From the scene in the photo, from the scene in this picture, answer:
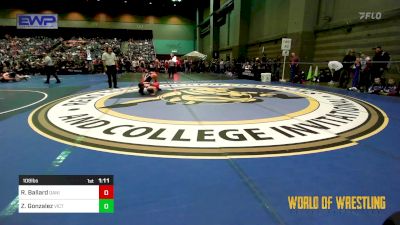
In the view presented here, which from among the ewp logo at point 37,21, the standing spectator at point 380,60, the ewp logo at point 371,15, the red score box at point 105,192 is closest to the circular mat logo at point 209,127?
the red score box at point 105,192

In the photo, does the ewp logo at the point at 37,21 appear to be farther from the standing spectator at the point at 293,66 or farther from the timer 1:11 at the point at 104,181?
the timer 1:11 at the point at 104,181

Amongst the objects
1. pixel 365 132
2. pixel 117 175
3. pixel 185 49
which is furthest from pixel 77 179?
pixel 185 49

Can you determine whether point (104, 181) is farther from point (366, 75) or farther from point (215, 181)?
point (366, 75)

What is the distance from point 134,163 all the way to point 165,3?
1505 inches

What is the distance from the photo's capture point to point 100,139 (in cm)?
385

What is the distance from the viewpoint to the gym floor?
6.70ft

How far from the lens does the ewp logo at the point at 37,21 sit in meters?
25.7

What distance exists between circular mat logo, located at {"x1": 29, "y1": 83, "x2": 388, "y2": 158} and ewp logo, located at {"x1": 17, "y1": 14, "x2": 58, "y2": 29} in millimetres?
23453

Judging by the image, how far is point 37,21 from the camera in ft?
86.0

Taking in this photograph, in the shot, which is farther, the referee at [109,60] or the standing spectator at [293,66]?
the standing spectator at [293,66]
